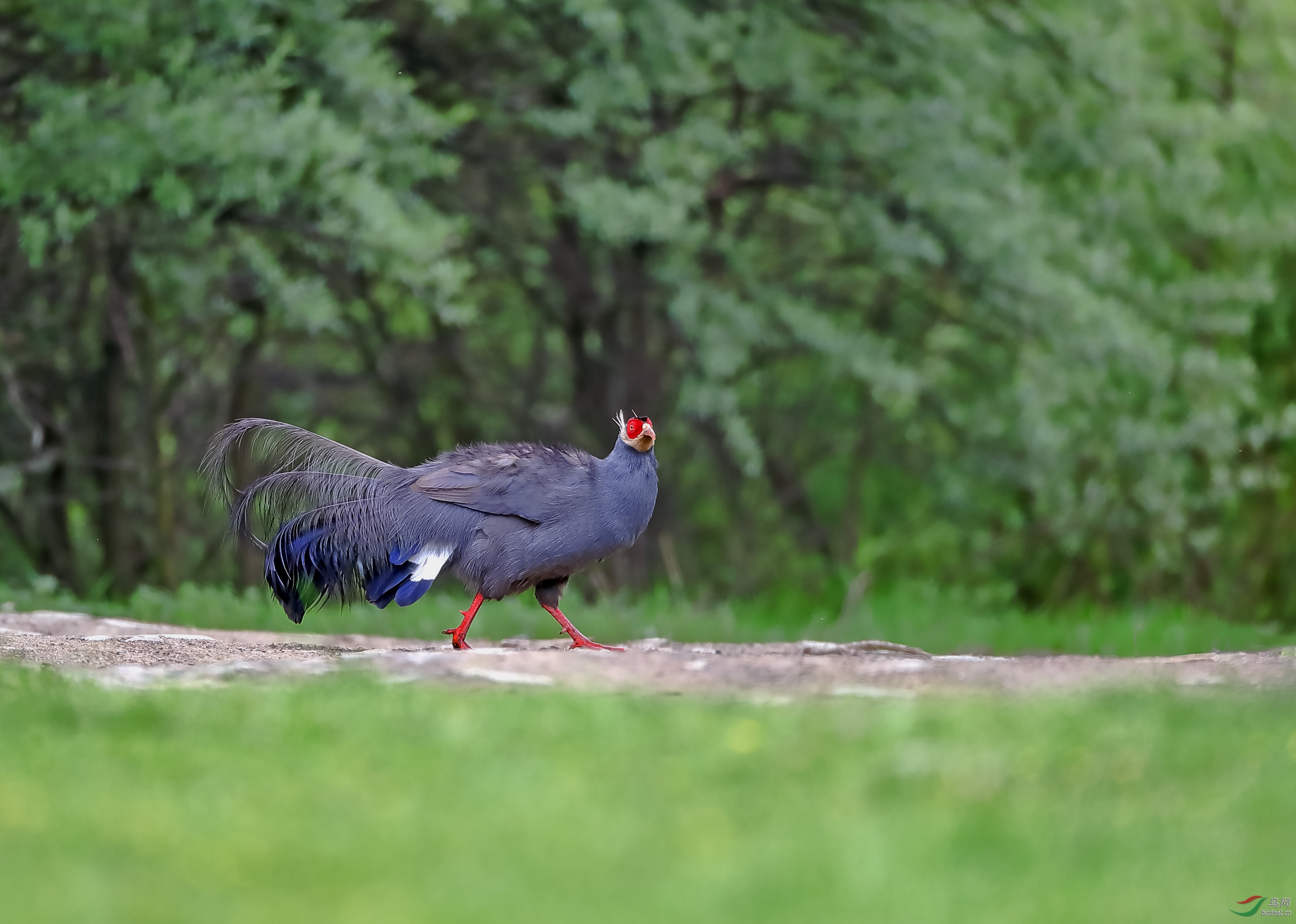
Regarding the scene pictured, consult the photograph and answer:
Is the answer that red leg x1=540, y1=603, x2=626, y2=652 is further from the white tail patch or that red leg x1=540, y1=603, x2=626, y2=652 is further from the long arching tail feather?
the long arching tail feather

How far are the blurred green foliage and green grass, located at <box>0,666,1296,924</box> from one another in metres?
5.69

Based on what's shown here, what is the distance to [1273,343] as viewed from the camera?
57.7ft

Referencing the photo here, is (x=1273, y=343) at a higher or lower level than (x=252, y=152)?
lower

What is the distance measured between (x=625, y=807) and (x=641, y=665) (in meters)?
2.19

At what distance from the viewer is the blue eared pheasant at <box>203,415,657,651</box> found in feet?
25.3

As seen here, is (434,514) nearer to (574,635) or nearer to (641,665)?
(574,635)

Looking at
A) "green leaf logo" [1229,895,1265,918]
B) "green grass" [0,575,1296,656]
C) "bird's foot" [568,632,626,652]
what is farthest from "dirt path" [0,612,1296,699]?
"green leaf logo" [1229,895,1265,918]

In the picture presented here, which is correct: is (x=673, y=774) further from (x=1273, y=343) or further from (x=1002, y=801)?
(x=1273, y=343)

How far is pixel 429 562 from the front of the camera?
7.94 meters

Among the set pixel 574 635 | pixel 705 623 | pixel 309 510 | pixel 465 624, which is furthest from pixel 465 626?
pixel 705 623

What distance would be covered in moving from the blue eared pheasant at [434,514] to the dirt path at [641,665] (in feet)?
1.25

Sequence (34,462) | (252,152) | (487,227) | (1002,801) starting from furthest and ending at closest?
(487,227) → (34,462) → (252,152) → (1002,801)

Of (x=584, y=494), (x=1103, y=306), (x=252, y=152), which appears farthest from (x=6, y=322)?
(x=1103, y=306)

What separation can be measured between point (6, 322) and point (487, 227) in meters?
4.06
